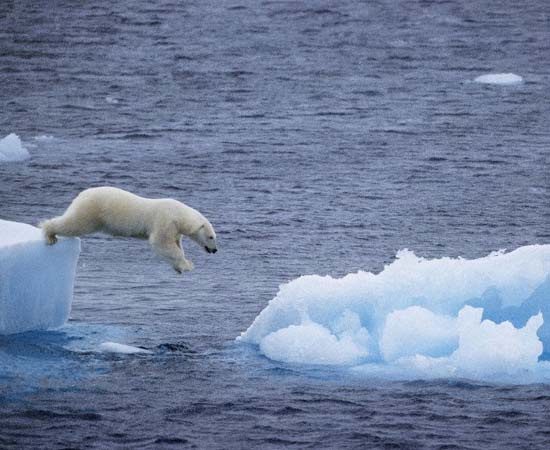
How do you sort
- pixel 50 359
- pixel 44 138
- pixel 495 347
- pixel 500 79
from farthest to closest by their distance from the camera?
1. pixel 500 79
2. pixel 44 138
3. pixel 50 359
4. pixel 495 347

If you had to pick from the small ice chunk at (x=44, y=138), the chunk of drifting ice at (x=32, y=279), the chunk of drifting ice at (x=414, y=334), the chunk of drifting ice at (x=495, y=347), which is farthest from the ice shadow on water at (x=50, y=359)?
the small ice chunk at (x=44, y=138)

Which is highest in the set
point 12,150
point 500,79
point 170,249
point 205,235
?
point 500,79

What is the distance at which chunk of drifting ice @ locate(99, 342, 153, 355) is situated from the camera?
38.5 feet

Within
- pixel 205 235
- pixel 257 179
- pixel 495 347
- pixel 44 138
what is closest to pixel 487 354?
pixel 495 347

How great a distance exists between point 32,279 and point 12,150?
9437mm

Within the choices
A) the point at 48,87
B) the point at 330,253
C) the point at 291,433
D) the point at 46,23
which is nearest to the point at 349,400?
the point at 291,433

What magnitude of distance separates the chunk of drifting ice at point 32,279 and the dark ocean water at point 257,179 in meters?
0.19

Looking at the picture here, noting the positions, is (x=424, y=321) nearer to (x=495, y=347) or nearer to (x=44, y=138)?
(x=495, y=347)

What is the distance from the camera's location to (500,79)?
2662cm

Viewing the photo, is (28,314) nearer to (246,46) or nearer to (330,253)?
(330,253)

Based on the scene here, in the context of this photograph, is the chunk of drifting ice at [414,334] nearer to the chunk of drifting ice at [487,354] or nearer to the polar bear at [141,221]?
the chunk of drifting ice at [487,354]

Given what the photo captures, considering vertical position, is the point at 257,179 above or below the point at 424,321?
above

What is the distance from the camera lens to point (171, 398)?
10758 mm

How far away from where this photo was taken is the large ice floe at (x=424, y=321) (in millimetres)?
11383
